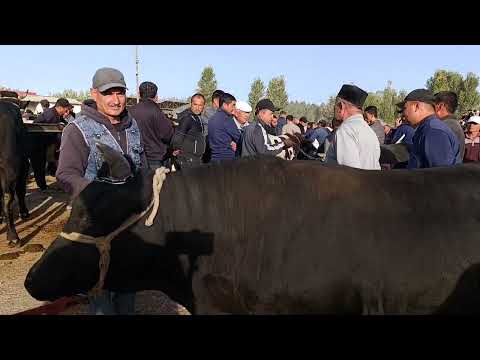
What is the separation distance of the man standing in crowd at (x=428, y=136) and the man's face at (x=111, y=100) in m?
2.65

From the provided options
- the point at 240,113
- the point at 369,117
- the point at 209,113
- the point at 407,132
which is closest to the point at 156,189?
the point at 240,113

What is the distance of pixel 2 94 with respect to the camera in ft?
47.2

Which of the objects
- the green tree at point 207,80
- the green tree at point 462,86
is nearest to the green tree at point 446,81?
the green tree at point 462,86

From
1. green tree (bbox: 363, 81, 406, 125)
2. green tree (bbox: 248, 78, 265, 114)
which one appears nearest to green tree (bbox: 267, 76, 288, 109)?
green tree (bbox: 248, 78, 265, 114)

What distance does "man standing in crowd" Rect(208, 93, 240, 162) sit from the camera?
21.4 feet

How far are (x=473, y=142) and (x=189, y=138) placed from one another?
448cm

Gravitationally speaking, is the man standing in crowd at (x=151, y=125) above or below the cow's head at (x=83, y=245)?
above

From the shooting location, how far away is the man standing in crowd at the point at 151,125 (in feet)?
17.6

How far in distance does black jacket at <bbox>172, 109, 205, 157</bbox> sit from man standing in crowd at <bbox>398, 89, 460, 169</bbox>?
10.1 ft

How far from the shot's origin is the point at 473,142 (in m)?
6.40

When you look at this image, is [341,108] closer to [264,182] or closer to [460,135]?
[264,182]

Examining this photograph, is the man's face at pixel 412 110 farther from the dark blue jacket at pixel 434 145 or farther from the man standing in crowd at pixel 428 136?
the dark blue jacket at pixel 434 145

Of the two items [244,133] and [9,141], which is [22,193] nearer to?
[9,141]
